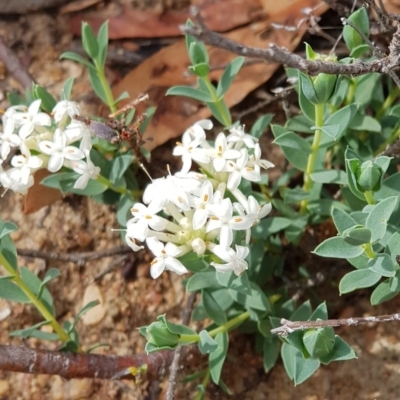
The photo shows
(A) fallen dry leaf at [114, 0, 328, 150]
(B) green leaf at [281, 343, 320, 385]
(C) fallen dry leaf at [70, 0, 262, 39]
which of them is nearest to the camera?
(B) green leaf at [281, 343, 320, 385]

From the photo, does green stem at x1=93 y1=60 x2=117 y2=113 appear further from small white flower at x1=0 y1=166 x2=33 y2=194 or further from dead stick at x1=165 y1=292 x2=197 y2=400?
dead stick at x1=165 y1=292 x2=197 y2=400

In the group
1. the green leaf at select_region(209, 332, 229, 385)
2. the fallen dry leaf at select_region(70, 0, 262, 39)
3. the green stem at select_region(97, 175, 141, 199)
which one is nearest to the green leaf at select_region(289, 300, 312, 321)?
the green leaf at select_region(209, 332, 229, 385)

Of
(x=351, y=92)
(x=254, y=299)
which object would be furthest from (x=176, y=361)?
(x=351, y=92)

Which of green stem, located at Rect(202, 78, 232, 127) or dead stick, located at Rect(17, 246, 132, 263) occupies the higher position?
green stem, located at Rect(202, 78, 232, 127)

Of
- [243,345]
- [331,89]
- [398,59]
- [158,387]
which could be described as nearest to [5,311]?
[158,387]

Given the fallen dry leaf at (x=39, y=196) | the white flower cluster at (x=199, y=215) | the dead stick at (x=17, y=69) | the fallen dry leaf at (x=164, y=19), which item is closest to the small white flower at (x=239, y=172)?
the white flower cluster at (x=199, y=215)

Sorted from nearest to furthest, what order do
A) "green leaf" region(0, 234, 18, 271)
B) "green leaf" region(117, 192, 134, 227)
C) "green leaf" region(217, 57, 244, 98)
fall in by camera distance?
1. "green leaf" region(0, 234, 18, 271)
2. "green leaf" region(217, 57, 244, 98)
3. "green leaf" region(117, 192, 134, 227)

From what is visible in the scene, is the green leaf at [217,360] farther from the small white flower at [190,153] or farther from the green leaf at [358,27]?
the green leaf at [358,27]

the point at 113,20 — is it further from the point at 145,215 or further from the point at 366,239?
the point at 366,239

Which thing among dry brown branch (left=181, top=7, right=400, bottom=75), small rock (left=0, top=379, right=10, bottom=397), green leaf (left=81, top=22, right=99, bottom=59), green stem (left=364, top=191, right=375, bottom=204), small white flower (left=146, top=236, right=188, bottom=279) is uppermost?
dry brown branch (left=181, top=7, right=400, bottom=75)
